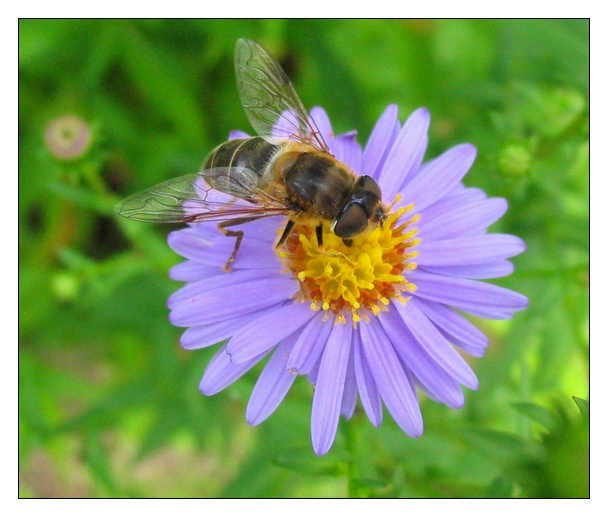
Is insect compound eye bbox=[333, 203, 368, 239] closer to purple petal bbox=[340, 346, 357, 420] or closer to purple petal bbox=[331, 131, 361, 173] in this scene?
purple petal bbox=[331, 131, 361, 173]

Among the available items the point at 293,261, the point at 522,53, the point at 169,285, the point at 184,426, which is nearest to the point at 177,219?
the point at 293,261

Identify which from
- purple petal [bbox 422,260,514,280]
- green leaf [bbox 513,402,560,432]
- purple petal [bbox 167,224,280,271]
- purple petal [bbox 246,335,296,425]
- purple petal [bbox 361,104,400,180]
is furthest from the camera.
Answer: purple petal [bbox 361,104,400,180]

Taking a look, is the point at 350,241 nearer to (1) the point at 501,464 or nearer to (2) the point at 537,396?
(1) the point at 501,464

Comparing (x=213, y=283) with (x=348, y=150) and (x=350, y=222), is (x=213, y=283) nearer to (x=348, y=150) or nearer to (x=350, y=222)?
(x=350, y=222)

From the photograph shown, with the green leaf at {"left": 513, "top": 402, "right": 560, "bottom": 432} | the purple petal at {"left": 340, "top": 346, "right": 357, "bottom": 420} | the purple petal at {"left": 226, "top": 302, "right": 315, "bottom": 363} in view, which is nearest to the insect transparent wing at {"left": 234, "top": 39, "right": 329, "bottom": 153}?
the purple petal at {"left": 226, "top": 302, "right": 315, "bottom": 363}

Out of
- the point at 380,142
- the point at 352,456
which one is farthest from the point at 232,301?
the point at 380,142

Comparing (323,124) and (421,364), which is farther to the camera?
(323,124)

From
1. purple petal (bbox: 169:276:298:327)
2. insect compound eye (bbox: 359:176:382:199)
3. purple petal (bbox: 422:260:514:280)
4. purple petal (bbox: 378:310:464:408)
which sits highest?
insect compound eye (bbox: 359:176:382:199)

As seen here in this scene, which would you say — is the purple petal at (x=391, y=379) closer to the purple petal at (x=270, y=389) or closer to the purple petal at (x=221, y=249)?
the purple petal at (x=270, y=389)
